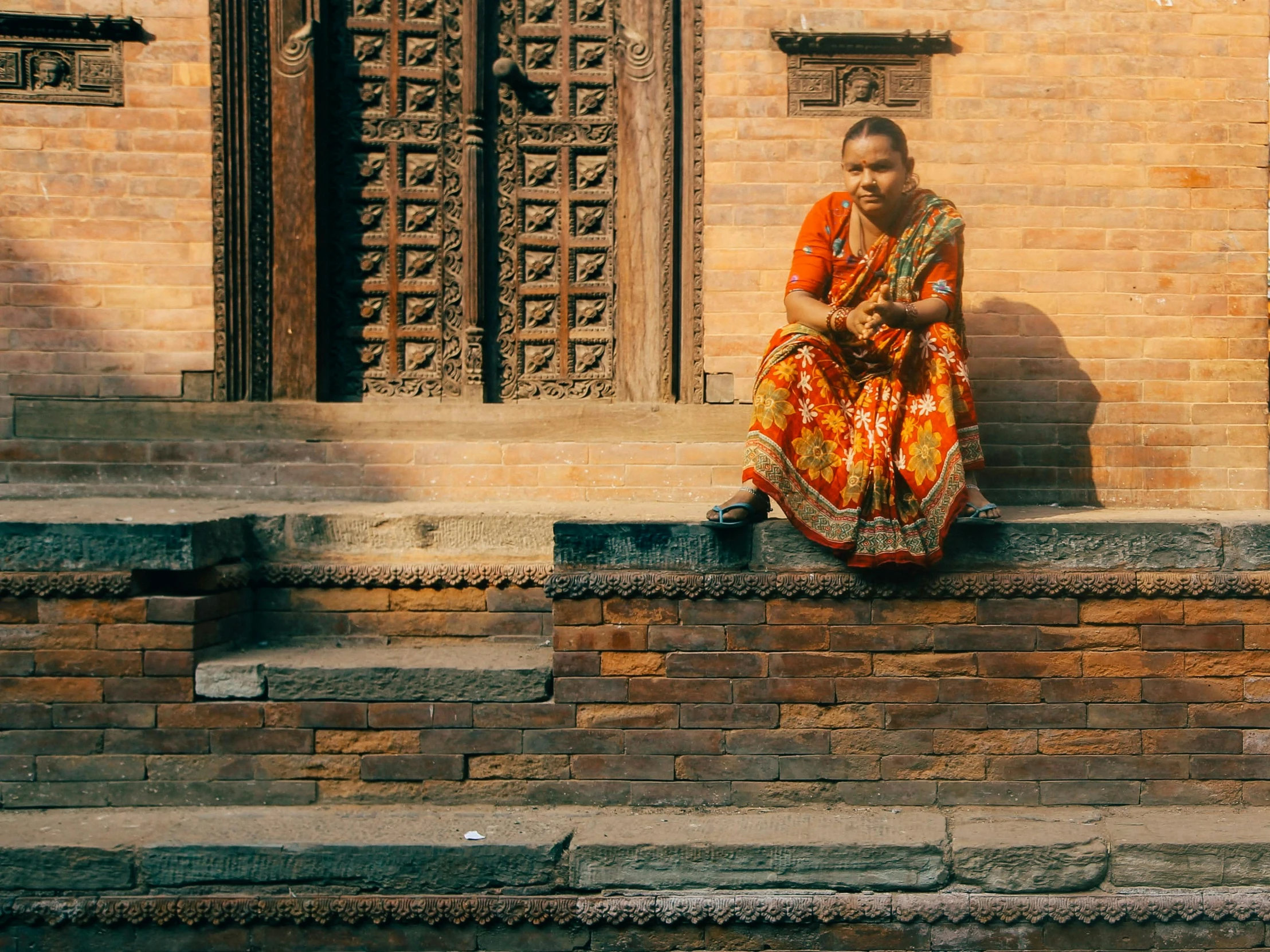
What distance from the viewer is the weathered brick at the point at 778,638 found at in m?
3.79

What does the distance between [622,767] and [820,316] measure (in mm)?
1768

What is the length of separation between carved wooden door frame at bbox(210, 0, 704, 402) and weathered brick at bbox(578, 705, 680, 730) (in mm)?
2080

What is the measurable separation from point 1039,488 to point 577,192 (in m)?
2.79

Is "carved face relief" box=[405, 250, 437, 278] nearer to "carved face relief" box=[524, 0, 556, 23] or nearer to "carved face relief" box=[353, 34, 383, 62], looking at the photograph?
"carved face relief" box=[353, 34, 383, 62]

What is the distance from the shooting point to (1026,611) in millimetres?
3805

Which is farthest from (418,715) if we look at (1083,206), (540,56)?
(1083,206)

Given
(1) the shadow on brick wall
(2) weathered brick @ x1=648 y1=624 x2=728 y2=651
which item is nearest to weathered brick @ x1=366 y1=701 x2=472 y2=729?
(2) weathered brick @ x1=648 y1=624 x2=728 y2=651

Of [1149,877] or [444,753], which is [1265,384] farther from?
[444,753]

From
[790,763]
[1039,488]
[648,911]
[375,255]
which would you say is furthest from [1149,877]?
[375,255]

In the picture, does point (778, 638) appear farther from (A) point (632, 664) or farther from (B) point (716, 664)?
(A) point (632, 664)

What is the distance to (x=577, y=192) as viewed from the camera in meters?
5.63

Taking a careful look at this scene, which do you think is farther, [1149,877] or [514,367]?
[514,367]

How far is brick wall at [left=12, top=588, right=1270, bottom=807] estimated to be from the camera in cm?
379

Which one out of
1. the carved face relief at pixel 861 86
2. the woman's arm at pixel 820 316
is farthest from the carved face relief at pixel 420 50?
the woman's arm at pixel 820 316
